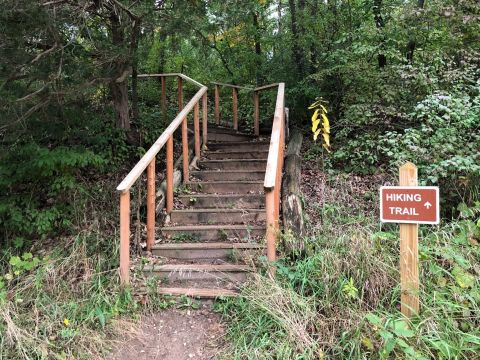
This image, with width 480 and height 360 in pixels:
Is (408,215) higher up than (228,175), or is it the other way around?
(228,175)

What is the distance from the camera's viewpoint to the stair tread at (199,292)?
11.6ft

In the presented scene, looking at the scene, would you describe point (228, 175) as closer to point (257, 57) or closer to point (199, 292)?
point (199, 292)

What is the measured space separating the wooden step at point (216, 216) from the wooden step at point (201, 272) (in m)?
0.90

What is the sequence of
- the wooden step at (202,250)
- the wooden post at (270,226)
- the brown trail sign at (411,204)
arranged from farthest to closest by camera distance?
1. the wooden step at (202,250)
2. the wooden post at (270,226)
3. the brown trail sign at (411,204)

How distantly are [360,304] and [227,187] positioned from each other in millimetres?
2848

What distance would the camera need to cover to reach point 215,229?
4453 millimetres

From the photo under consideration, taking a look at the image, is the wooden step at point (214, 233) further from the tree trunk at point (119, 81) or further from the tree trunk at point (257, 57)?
the tree trunk at point (257, 57)

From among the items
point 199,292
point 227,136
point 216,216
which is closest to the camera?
point 199,292

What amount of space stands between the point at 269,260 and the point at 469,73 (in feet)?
12.7

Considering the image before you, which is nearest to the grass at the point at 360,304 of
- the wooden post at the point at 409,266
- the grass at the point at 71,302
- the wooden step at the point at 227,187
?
the wooden post at the point at 409,266

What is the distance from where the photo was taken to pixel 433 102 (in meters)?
4.59

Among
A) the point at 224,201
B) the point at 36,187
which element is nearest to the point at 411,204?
the point at 224,201

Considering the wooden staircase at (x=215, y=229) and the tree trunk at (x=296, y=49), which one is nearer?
the wooden staircase at (x=215, y=229)

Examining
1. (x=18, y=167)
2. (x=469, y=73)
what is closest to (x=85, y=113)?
(x=18, y=167)
